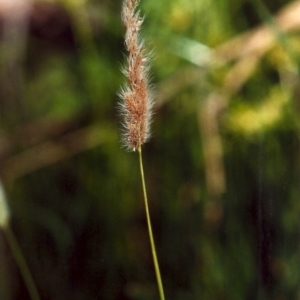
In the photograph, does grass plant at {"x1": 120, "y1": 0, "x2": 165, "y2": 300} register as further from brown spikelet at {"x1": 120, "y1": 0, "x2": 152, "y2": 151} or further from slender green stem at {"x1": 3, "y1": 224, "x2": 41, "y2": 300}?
slender green stem at {"x1": 3, "y1": 224, "x2": 41, "y2": 300}

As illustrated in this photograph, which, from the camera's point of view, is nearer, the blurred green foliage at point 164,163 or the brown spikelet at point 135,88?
the brown spikelet at point 135,88

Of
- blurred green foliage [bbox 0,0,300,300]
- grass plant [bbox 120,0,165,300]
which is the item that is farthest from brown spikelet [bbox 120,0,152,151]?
blurred green foliage [bbox 0,0,300,300]

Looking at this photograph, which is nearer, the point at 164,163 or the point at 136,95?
the point at 136,95

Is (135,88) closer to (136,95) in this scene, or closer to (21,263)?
(136,95)

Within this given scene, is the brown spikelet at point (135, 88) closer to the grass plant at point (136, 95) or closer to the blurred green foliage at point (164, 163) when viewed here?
the grass plant at point (136, 95)

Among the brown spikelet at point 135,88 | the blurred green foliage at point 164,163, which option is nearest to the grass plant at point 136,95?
the brown spikelet at point 135,88

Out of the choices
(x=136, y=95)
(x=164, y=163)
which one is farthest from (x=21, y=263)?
(x=136, y=95)
